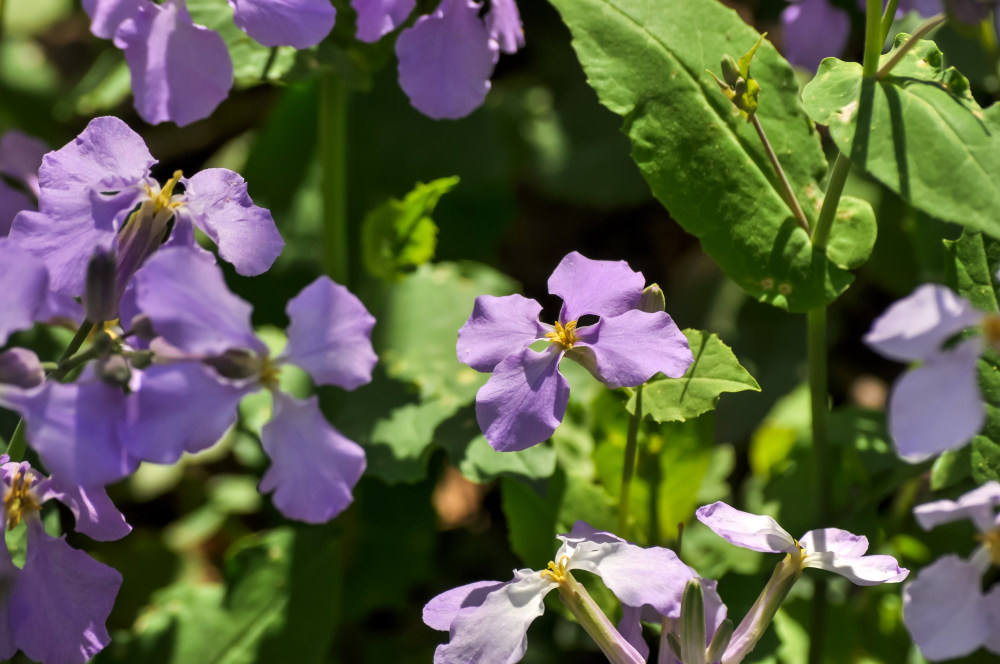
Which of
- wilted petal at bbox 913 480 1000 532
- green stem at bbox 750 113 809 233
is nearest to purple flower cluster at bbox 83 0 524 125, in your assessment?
green stem at bbox 750 113 809 233

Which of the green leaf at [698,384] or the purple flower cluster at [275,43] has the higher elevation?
the purple flower cluster at [275,43]

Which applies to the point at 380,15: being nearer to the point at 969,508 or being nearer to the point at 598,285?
the point at 598,285

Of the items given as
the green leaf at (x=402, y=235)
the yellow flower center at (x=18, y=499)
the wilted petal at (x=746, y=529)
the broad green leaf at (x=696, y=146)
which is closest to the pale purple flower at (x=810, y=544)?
the wilted petal at (x=746, y=529)

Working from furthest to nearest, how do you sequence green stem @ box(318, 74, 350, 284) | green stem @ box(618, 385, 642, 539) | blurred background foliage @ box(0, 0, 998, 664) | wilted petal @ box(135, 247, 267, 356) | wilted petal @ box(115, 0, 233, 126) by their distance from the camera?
green stem @ box(318, 74, 350, 284)
blurred background foliage @ box(0, 0, 998, 664)
wilted petal @ box(115, 0, 233, 126)
green stem @ box(618, 385, 642, 539)
wilted petal @ box(135, 247, 267, 356)

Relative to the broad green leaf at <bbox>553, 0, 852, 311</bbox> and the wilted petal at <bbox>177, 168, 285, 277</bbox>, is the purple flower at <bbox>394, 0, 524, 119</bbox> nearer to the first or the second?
the broad green leaf at <bbox>553, 0, 852, 311</bbox>

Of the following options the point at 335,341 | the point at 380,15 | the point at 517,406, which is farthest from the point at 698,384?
the point at 380,15

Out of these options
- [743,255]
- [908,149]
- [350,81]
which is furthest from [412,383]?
[908,149]

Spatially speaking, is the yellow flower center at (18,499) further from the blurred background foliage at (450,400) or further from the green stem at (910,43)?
the green stem at (910,43)
